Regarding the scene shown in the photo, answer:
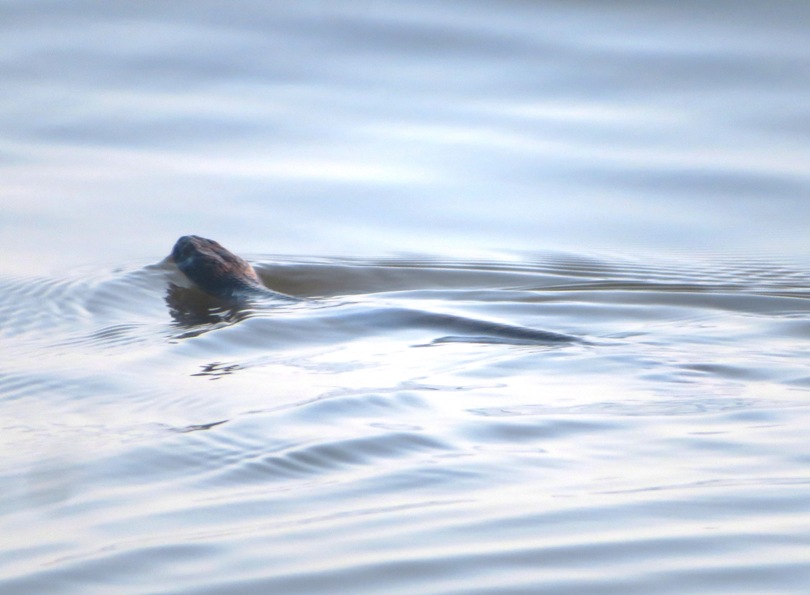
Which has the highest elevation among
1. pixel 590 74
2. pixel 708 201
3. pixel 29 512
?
pixel 590 74

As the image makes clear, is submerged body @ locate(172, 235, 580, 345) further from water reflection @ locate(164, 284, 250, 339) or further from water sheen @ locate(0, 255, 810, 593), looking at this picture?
water sheen @ locate(0, 255, 810, 593)

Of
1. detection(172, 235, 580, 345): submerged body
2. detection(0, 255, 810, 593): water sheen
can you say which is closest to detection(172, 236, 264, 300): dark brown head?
detection(172, 235, 580, 345): submerged body

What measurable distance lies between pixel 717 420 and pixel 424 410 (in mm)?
772

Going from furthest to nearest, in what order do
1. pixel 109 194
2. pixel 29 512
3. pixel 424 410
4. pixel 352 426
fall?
pixel 109 194 → pixel 424 410 → pixel 352 426 → pixel 29 512

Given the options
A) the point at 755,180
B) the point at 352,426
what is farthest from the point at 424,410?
the point at 755,180

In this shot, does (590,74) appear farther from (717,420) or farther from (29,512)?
(29,512)

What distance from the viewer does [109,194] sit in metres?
6.03

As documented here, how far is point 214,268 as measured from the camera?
5.11m

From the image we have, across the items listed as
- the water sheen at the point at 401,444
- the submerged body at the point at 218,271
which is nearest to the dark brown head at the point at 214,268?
the submerged body at the point at 218,271

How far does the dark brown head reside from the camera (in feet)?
16.7

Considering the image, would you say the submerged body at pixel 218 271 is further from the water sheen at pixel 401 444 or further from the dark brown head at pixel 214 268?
the water sheen at pixel 401 444

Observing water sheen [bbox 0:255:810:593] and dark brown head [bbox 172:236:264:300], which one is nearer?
water sheen [bbox 0:255:810:593]

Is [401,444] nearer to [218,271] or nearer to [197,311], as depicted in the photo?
[197,311]

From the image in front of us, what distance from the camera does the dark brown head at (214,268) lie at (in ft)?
16.7
